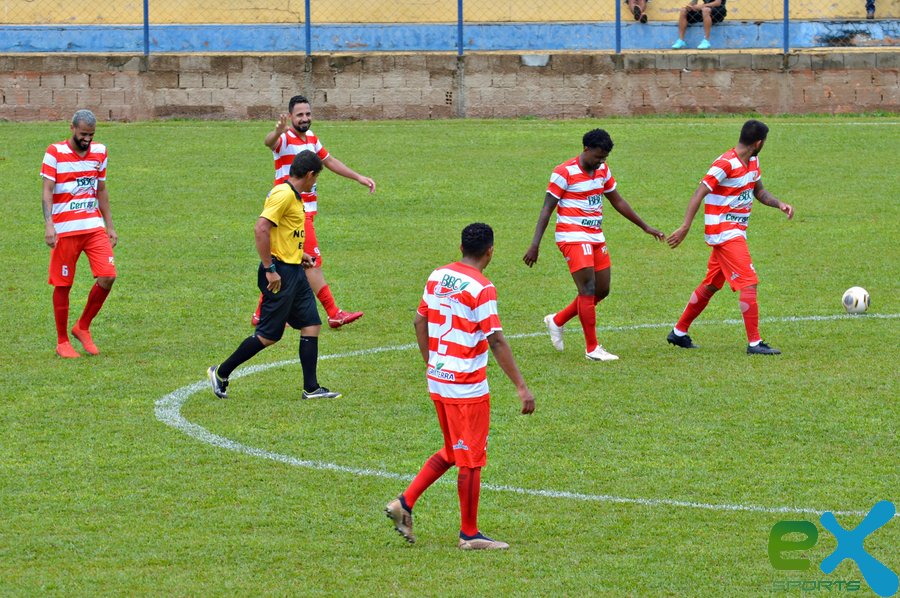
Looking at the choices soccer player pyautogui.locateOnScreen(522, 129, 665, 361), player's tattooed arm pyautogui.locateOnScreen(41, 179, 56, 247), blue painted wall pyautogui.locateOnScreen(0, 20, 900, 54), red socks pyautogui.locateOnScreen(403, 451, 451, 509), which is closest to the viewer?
red socks pyautogui.locateOnScreen(403, 451, 451, 509)

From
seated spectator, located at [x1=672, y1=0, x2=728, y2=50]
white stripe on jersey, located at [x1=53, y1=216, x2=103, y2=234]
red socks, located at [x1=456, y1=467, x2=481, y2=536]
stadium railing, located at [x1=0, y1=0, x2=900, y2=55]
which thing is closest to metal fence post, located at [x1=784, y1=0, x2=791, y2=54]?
stadium railing, located at [x1=0, y1=0, x2=900, y2=55]

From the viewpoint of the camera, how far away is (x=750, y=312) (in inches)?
499

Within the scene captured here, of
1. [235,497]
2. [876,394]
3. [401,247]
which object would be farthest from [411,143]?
[235,497]

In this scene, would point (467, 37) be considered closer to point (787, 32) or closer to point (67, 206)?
point (787, 32)

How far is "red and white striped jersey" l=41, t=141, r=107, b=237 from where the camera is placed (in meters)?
12.5

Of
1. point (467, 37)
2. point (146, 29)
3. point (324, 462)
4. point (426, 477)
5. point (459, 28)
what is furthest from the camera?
point (467, 37)

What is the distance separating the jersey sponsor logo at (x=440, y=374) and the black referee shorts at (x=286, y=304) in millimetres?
3461

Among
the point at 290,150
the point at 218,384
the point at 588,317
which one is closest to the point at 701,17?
the point at 290,150

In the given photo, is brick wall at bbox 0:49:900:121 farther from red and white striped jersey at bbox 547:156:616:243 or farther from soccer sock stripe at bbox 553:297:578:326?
red and white striped jersey at bbox 547:156:616:243

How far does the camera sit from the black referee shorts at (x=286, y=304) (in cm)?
1098

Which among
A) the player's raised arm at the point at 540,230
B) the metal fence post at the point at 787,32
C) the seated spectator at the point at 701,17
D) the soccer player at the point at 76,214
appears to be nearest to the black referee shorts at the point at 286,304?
the player's raised arm at the point at 540,230

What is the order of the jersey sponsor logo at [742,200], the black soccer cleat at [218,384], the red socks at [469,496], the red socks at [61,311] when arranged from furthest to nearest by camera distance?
the red socks at [61,311] → the jersey sponsor logo at [742,200] → the black soccer cleat at [218,384] → the red socks at [469,496]

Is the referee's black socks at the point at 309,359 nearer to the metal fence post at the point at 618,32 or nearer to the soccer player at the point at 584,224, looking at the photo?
the soccer player at the point at 584,224

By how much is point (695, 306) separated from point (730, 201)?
101 centimetres
